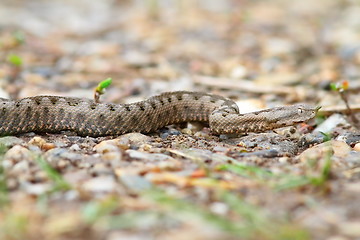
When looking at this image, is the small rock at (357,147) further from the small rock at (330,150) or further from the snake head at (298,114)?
the snake head at (298,114)

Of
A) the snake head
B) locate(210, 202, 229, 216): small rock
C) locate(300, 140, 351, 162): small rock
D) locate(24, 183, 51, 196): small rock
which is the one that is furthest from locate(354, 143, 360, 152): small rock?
locate(24, 183, 51, 196): small rock

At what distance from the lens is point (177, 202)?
3.54 metres

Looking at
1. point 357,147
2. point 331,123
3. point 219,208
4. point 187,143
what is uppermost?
point 331,123

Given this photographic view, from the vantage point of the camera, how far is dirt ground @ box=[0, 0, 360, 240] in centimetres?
347

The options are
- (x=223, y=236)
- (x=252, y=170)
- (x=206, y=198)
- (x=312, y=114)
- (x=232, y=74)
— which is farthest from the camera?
(x=232, y=74)

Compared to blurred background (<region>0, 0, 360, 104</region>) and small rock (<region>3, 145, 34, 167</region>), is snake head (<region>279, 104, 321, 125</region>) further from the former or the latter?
small rock (<region>3, 145, 34, 167</region>)

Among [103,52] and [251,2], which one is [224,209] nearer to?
[103,52]

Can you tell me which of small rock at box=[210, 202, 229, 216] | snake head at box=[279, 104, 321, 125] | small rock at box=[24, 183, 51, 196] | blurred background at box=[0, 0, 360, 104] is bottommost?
small rock at box=[210, 202, 229, 216]

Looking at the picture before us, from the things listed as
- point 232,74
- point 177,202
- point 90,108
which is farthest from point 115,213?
point 232,74

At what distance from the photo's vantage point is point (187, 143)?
592cm

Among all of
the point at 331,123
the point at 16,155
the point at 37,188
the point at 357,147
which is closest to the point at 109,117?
the point at 16,155

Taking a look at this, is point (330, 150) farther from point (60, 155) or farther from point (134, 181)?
point (60, 155)

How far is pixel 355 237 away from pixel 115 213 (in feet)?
5.21

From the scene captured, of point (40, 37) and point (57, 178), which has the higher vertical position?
point (40, 37)
